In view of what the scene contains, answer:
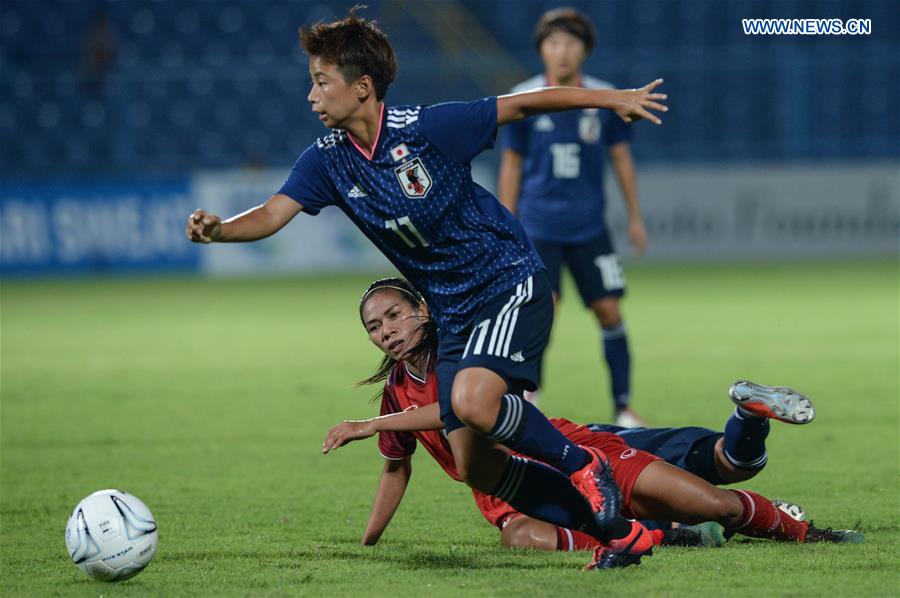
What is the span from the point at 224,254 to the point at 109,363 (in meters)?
8.52

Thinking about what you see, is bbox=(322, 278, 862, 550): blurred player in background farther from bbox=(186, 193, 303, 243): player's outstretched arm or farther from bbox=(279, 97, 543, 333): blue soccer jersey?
bbox=(186, 193, 303, 243): player's outstretched arm

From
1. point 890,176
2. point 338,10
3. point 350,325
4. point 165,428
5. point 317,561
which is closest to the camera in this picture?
point 317,561

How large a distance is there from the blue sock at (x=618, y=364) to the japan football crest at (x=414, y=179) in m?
3.35

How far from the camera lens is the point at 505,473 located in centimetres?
→ 439

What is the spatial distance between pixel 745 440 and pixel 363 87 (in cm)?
178

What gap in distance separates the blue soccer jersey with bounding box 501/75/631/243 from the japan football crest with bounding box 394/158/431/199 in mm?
3377

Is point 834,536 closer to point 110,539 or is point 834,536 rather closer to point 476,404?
point 476,404

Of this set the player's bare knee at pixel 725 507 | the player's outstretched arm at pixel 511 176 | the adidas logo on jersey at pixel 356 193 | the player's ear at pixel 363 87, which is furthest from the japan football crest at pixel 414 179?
the player's outstretched arm at pixel 511 176

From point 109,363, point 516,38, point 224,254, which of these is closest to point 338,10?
→ point 516,38

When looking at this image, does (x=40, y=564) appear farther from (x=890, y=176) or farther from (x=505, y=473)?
(x=890, y=176)

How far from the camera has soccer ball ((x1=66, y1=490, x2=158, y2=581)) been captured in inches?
162

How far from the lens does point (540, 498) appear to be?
14.5 ft

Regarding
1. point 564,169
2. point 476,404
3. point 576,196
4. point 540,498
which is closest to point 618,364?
point 576,196

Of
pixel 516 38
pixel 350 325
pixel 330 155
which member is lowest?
pixel 350 325
